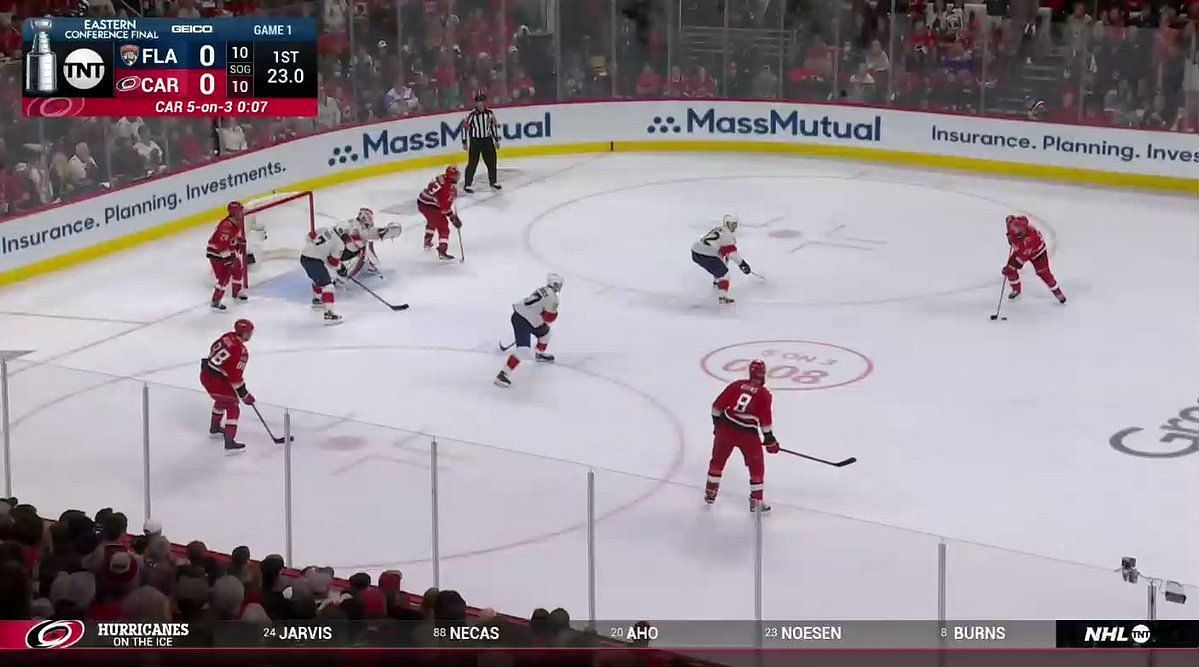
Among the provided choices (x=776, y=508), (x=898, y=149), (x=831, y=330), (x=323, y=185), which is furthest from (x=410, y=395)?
(x=898, y=149)

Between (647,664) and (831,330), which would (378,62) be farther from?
(647,664)

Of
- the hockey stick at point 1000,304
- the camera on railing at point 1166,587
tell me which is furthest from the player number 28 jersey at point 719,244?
the camera on railing at point 1166,587

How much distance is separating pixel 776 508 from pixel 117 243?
467 inches

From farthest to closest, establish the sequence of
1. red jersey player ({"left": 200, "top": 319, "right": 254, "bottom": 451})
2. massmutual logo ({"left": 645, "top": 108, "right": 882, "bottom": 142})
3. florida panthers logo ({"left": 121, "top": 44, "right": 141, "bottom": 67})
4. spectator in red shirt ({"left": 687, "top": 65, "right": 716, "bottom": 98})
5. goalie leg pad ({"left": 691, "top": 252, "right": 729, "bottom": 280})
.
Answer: spectator in red shirt ({"left": 687, "top": 65, "right": 716, "bottom": 98}) → massmutual logo ({"left": 645, "top": 108, "right": 882, "bottom": 142}) → florida panthers logo ({"left": 121, "top": 44, "right": 141, "bottom": 67}) → goalie leg pad ({"left": 691, "top": 252, "right": 729, "bottom": 280}) → red jersey player ({"left": 200, "top": 319, "right": 254, "bottom": 451})

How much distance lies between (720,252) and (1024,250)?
9.10 ft

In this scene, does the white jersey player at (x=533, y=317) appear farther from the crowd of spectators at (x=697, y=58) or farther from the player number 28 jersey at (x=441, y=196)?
the crowd of spectators at (x=697, y=58)

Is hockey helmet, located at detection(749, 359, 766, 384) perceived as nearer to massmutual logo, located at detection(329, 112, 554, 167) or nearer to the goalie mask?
the goalie mask

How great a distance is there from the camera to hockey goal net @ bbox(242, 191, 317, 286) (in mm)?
18688

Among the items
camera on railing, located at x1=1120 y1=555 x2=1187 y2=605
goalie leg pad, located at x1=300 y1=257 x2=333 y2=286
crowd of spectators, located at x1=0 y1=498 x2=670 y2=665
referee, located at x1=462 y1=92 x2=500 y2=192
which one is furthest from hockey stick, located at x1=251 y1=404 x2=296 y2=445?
referee, located at x1=462 y1=92 x2=500 y2=192

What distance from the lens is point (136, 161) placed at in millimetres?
19641

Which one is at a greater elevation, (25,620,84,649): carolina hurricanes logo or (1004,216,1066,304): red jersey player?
(1004,216,1066,304): red jersey player

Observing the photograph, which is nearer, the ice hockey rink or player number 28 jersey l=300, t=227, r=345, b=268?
the ice hockey rink

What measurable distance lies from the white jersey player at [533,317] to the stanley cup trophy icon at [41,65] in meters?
6.82

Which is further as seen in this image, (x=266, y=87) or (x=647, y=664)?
(x=266, y=87)
